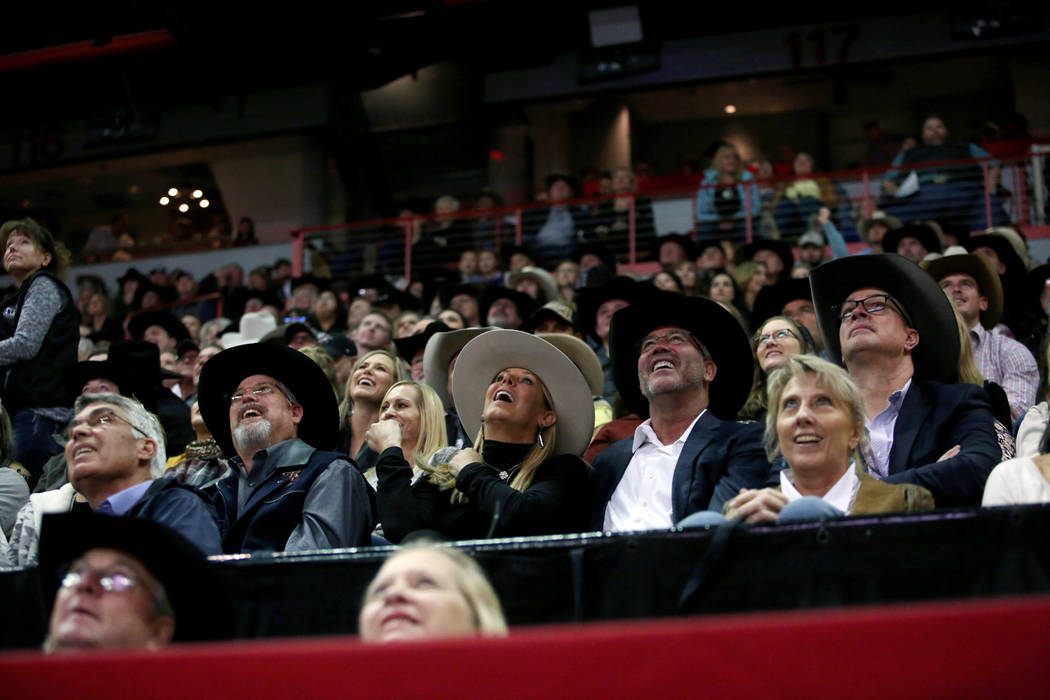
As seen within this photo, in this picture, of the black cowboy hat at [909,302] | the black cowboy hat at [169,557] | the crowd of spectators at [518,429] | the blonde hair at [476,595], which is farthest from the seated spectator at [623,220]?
the blonde hair at [476,595]

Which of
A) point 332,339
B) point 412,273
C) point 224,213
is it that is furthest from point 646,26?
point 332,339

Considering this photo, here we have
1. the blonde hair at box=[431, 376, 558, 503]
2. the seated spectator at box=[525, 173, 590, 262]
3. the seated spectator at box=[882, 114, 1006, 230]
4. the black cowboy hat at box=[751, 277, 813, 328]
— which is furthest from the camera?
the seated spectator at box=[525, 173, 590, 262]

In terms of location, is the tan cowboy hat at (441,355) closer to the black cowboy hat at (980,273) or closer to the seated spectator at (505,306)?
the seated spectator at (505,306)

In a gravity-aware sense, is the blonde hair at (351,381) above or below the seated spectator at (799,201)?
below

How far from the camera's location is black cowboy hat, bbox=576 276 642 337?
7.61m

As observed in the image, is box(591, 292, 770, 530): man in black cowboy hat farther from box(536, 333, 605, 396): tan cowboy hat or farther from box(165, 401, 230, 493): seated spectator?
box(165, 401, 230, 493): seated spectator

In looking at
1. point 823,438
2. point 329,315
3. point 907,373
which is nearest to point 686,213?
point 329,315

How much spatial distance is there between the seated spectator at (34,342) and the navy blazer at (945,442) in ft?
14.3

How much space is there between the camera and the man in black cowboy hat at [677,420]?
432 centimetres

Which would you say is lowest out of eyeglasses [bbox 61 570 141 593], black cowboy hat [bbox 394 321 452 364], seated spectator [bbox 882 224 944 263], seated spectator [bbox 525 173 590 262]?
eyeglasses [bbox 61 570 141 593]

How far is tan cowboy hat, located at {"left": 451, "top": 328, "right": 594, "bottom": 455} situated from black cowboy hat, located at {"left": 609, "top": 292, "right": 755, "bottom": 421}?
0.36 metres

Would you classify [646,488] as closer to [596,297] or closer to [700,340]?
[700,340]

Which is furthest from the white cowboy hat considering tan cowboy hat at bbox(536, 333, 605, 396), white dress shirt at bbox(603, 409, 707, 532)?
white dress shirt at bbox(603, 409, 707, 532)

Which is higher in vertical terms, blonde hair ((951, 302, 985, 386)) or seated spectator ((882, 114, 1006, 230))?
seated spectator ((882, 114, 1006, 230))
